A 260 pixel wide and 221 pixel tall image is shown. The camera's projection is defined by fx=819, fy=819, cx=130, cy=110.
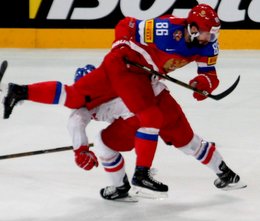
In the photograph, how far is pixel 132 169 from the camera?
408 cm

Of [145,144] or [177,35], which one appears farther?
[177,35]

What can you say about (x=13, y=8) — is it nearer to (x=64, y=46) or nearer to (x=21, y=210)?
(x=64, y=46)

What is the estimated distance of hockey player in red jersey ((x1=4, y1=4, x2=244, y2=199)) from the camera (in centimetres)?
332

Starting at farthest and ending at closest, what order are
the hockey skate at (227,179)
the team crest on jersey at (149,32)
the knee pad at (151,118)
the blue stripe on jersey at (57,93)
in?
the hockey skate at (227,179) → the team crest on jersey at (149,32) → the blue stripe on jersey at (57,93) → the knee pad at (151,118)

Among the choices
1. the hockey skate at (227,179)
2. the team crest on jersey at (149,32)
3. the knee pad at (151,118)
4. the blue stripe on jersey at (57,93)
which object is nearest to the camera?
the knee pad at (151,118)

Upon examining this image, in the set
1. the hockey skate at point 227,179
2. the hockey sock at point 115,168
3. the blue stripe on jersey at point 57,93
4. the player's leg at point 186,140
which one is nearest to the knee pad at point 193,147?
the player's leg at point 186,140

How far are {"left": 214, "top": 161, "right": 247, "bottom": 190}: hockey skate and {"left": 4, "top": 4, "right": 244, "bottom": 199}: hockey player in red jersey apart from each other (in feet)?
1.22

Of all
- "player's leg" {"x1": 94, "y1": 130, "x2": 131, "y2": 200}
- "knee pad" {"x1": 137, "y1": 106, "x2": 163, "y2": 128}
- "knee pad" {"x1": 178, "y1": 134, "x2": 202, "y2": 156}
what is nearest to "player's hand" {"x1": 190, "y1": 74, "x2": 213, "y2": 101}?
"knee pad" {"x1": 178, "y1": 134, "x2": 202, "y2": 156}

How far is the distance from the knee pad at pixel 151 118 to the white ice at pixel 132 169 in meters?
0.37

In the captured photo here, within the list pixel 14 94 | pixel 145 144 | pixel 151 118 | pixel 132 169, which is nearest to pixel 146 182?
pixel 145 144

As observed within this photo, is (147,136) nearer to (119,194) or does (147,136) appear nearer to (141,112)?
(141,112)

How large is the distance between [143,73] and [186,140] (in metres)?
0.35

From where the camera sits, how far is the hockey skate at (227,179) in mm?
3652

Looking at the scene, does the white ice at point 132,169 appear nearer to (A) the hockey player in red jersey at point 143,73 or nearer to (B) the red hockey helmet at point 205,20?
(A) the hockey player in red jersey at point 143,73
